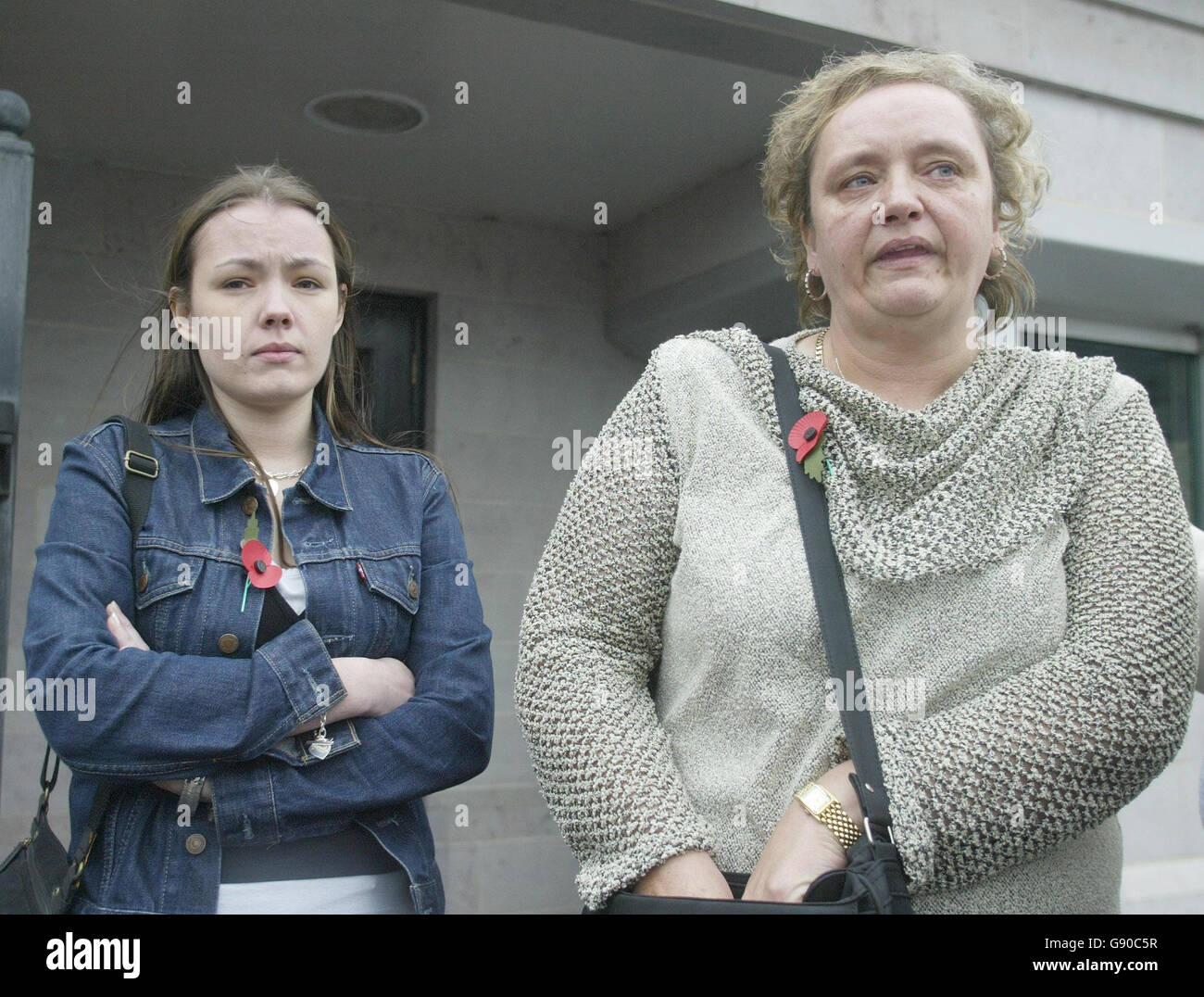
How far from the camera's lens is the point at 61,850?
→ 6.12 ft

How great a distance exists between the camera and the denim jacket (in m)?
1.77

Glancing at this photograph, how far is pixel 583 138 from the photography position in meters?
4.18

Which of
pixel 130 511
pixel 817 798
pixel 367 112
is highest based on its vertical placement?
pixel 367 112

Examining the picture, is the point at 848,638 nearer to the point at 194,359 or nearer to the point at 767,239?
the point at 194,359

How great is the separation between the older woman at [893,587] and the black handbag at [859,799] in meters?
0.02

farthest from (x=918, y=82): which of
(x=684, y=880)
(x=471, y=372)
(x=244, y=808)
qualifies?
(x=471, y=372)

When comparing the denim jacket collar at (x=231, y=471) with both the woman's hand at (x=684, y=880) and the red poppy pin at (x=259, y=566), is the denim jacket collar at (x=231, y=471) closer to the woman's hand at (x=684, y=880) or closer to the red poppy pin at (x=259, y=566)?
the red poppy pin at (x=259, y=566)

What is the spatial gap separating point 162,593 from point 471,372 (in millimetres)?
3014

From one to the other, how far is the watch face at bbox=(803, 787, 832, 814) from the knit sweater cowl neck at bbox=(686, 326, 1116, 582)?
0.99ft

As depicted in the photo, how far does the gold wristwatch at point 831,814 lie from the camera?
159cm

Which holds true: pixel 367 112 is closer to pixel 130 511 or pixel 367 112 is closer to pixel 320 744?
pixel 130 511

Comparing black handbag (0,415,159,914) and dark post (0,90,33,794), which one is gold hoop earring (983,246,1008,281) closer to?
black handbag (0,415,159,914)

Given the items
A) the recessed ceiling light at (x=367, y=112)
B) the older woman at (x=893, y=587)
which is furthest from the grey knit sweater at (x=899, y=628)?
the recessed ceiling light at (x=367, y=112)
